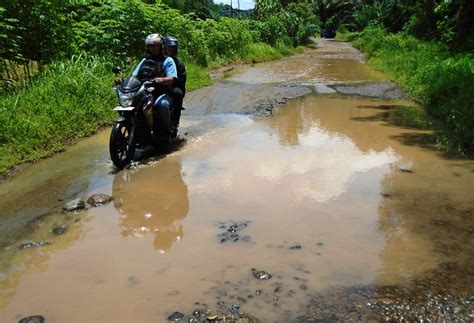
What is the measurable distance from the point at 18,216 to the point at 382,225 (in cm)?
354

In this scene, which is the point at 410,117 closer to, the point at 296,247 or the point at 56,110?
the point at 296,247

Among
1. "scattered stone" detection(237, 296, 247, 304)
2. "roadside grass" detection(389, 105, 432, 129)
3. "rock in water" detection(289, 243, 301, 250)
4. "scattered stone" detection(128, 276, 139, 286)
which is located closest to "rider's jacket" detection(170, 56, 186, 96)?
"rock in water" detection(289, 243, 301, 250)

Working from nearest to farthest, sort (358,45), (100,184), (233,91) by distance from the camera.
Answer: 1. (100,184)
2. (233,91)
3. (358,45)

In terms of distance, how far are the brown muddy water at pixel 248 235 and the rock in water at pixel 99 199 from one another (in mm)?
117

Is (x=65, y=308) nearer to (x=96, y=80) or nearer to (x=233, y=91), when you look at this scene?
(x=96, y=80)

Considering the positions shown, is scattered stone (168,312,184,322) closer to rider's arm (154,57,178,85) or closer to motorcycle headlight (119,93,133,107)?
motorcycle headlight (119,93,133,107)

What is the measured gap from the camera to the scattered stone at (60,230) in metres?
4.17

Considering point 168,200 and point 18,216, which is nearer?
point 18,216

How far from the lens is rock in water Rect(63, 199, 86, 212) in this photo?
466 centimetres

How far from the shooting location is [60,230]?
4227mm

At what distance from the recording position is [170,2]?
39312 millimetres

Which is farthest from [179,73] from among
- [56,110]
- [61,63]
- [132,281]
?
[132,281]

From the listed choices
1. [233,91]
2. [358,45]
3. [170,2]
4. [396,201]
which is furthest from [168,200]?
[170,2]

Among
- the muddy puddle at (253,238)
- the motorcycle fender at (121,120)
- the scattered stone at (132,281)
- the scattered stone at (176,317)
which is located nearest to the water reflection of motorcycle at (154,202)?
the muddy puddle at (253,238)
